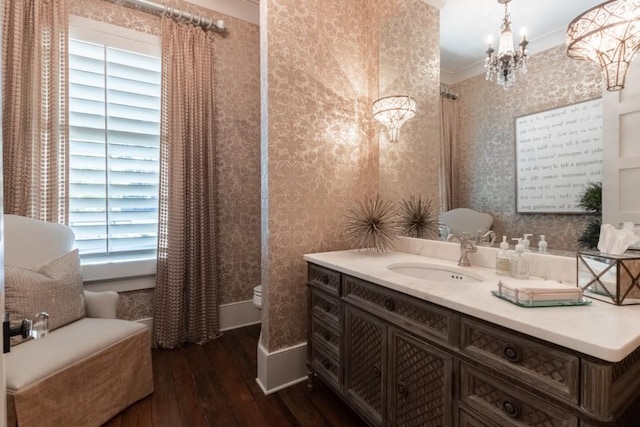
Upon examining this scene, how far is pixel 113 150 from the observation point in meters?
2.30

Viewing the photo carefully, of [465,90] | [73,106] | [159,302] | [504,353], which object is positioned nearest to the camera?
[504,353]

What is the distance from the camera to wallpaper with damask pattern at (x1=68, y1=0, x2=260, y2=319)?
2.70m

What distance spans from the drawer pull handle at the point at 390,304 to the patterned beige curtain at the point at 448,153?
764mm

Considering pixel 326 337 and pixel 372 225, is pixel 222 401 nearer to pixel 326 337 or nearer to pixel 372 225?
pixel 326 337

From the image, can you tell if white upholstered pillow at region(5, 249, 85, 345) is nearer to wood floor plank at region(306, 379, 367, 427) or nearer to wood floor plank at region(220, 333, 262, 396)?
wood floor plank at region(220, 333, 262, 396)

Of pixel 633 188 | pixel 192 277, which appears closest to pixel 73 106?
pixel 192 277

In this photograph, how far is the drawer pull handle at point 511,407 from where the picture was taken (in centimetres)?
90

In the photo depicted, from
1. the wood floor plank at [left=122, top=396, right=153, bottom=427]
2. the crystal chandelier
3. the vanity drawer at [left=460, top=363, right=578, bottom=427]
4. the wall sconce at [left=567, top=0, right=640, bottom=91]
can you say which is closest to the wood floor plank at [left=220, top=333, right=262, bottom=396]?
the wood floor plank at [left=122, top=396, right=153, bottom=427]

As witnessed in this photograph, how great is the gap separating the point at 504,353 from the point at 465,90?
4.45ft

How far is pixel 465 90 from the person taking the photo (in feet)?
5.49

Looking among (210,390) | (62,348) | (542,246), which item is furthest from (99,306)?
(542,246)

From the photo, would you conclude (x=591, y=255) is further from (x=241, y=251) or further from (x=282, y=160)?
(x=241, y=251)

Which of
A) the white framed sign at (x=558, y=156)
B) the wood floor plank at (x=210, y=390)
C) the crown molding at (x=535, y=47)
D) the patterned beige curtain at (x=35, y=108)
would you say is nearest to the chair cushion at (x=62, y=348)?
the wood floor plank at (x=210, y=390)

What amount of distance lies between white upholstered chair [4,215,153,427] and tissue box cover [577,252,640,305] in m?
2.17
